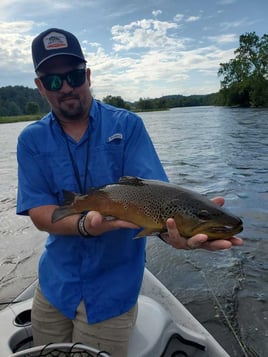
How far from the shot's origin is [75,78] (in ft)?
9.05

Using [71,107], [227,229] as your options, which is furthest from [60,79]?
[227,229]

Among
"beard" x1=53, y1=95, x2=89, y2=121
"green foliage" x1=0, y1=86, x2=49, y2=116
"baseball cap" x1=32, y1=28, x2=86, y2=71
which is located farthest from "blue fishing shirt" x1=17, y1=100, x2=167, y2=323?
"green foliage" x1=0, y1=86, x2=49, y2=116

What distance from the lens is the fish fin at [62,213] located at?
2.64 m

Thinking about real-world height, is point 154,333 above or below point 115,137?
below

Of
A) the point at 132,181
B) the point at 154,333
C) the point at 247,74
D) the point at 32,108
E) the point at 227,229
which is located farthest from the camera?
the point at 32,108

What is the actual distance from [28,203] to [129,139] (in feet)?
2.86

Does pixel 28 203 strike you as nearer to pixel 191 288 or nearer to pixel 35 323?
pixel 35 323

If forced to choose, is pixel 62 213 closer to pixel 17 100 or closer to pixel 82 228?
pixel 82 228

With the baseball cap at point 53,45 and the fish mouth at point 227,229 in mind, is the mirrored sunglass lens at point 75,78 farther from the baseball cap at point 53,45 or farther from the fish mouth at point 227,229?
the fish mouth at point 227,229

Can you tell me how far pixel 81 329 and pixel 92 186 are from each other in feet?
3.36

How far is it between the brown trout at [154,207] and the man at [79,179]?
176 millimetres

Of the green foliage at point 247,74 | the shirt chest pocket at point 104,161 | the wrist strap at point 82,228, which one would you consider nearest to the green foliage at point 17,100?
the green foliage at point 247,74

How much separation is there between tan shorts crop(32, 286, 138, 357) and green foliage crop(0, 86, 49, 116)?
119662 mm

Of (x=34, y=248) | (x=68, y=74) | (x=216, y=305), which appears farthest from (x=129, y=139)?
(x=34, y=248)
